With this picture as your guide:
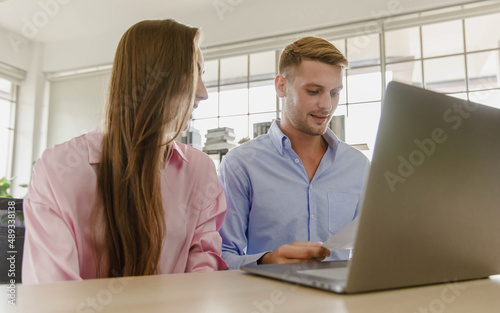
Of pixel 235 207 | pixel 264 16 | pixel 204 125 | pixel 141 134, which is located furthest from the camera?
pixel 204 125

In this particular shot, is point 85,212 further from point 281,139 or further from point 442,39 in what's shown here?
point 442,39

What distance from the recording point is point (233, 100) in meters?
4.29

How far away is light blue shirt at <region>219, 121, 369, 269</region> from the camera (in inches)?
54.0

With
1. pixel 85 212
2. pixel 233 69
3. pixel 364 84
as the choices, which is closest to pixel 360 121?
pixel 364 84

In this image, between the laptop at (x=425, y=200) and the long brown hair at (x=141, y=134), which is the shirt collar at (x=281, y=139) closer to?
the long brown hair at (x=141, y=134)

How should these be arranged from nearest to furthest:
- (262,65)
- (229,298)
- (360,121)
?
(229,298)
(360,121)
(262,65)

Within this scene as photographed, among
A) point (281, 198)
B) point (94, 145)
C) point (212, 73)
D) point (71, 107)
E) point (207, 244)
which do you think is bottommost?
point (207, 244)

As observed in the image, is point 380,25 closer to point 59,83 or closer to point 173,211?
point 173,211

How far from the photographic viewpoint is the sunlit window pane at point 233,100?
167 inches

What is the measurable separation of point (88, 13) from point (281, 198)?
3776 mm

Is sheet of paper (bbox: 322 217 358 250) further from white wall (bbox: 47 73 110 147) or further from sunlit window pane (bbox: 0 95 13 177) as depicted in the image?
sunlit window pane (bbox: 0 95 13 177)

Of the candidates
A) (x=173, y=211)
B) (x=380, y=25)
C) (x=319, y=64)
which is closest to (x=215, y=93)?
(x=380, y=25)

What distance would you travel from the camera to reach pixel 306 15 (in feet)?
12.4

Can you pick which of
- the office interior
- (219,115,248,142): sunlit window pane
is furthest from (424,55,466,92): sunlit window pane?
(219,115,248,142): sunlit window pane
